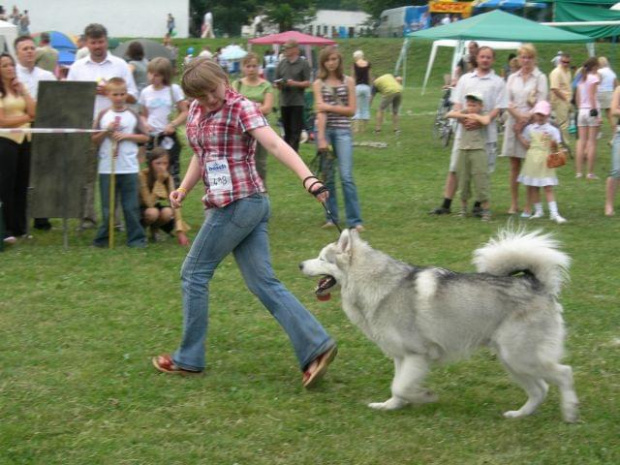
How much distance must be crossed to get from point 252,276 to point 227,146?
81 centimetres

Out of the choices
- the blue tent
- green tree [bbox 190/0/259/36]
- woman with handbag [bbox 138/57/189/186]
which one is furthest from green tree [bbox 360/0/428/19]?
woman with handbag [bbox 138/57/189/186]

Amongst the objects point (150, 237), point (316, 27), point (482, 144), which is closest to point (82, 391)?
point (150, 237)

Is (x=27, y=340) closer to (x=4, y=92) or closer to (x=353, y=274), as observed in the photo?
(x=353, y=274)

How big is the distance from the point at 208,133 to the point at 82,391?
67.9 inches

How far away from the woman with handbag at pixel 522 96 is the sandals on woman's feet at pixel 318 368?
6.61 meters

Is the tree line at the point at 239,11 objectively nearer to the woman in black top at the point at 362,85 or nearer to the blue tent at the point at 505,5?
the blue tent at the point at 505,5

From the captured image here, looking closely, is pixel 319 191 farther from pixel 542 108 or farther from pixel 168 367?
pixel 542 108

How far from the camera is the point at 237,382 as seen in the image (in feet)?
18.2

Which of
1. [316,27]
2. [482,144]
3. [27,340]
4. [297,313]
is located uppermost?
[316,27]

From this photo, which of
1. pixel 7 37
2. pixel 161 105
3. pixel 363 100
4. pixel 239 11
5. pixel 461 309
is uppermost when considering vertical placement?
pixel 239 11

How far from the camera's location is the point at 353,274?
199 inches

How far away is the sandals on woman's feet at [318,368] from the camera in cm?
534

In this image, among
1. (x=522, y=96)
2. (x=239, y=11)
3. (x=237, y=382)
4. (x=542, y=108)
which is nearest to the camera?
(x=237, y=382)

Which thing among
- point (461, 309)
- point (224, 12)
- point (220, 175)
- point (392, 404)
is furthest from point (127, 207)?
point (224, 12)
